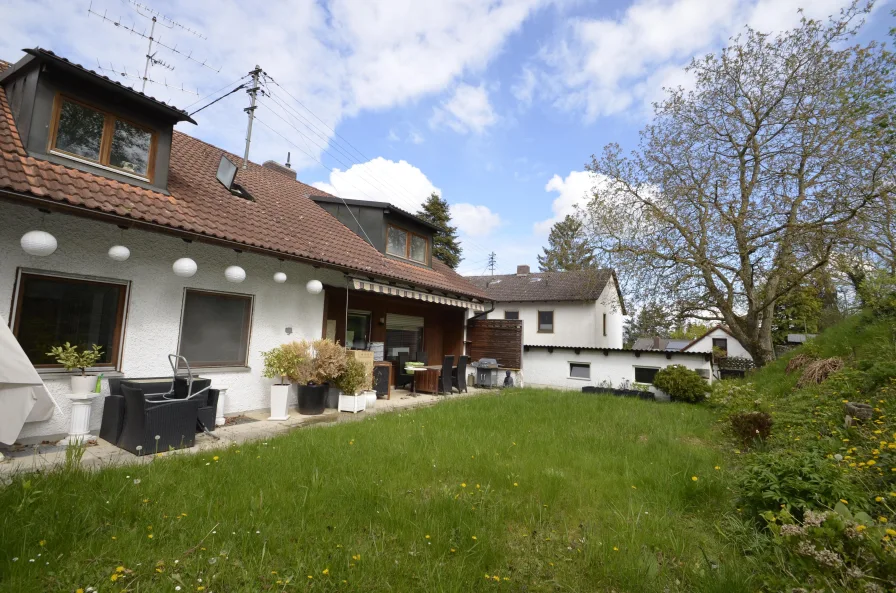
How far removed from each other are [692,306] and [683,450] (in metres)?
15.4

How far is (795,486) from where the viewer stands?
3.40 metres

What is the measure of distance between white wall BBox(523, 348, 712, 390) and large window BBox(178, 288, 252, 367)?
50.6ft

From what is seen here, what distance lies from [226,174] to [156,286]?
4435 millimetres

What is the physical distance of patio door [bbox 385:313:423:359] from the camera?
13.8 meters

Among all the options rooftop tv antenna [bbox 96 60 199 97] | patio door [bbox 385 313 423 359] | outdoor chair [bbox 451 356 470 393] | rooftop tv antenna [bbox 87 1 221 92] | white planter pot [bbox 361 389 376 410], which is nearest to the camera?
rooftop tv antenna [bbox 96 60 199 97]

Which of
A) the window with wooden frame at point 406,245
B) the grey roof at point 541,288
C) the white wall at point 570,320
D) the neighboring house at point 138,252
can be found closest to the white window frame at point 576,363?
the white wall at point 570,320

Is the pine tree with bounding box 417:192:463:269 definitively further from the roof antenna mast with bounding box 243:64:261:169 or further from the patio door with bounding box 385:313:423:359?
the roof antenna mast with bounding box 243:64:261:169

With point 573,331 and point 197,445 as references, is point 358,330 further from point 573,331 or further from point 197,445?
point 573,331

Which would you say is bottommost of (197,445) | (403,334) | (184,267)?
→ (197,445)

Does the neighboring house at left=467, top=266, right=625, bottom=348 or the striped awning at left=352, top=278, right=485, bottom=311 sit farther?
the neighboring house at left=467, top=266, right=625, bottom=348

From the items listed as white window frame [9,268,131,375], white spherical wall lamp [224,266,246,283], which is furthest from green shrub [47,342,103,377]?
white spherical wall lamp [224,266,246,283]

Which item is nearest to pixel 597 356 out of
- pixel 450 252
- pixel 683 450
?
pixel 683 450

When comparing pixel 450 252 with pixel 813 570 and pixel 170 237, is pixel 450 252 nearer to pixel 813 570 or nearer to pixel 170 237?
pixel 170 237

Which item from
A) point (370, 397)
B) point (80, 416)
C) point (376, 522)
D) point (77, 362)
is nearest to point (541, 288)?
point (370, 397)
